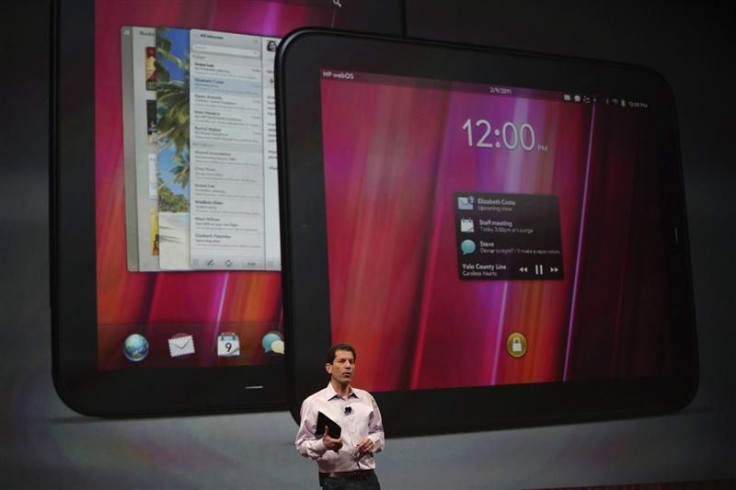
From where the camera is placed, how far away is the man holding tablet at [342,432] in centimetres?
78

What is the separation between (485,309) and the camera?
3.34 feet

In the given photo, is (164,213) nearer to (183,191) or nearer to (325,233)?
(183,191)

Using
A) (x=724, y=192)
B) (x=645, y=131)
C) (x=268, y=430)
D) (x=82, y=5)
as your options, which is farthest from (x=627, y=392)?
(x=82, y=5)

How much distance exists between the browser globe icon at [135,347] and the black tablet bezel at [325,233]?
0.65 feet

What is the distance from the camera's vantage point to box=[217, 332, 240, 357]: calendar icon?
3.49 feet

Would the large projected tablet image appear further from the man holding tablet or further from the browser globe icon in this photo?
the man holding tablet

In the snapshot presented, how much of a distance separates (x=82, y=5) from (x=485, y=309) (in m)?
0.60

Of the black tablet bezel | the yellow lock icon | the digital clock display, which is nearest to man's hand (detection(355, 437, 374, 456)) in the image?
the black tablet bezel

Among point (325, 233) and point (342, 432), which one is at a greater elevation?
point (325, 233)

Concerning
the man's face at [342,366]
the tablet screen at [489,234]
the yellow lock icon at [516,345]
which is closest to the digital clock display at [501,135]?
the tablet screen at [489,234]

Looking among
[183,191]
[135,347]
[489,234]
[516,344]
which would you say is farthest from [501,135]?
[135,347]

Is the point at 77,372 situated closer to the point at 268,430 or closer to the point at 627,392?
the point at 268,430

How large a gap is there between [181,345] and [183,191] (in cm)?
18

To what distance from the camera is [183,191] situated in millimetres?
1051
